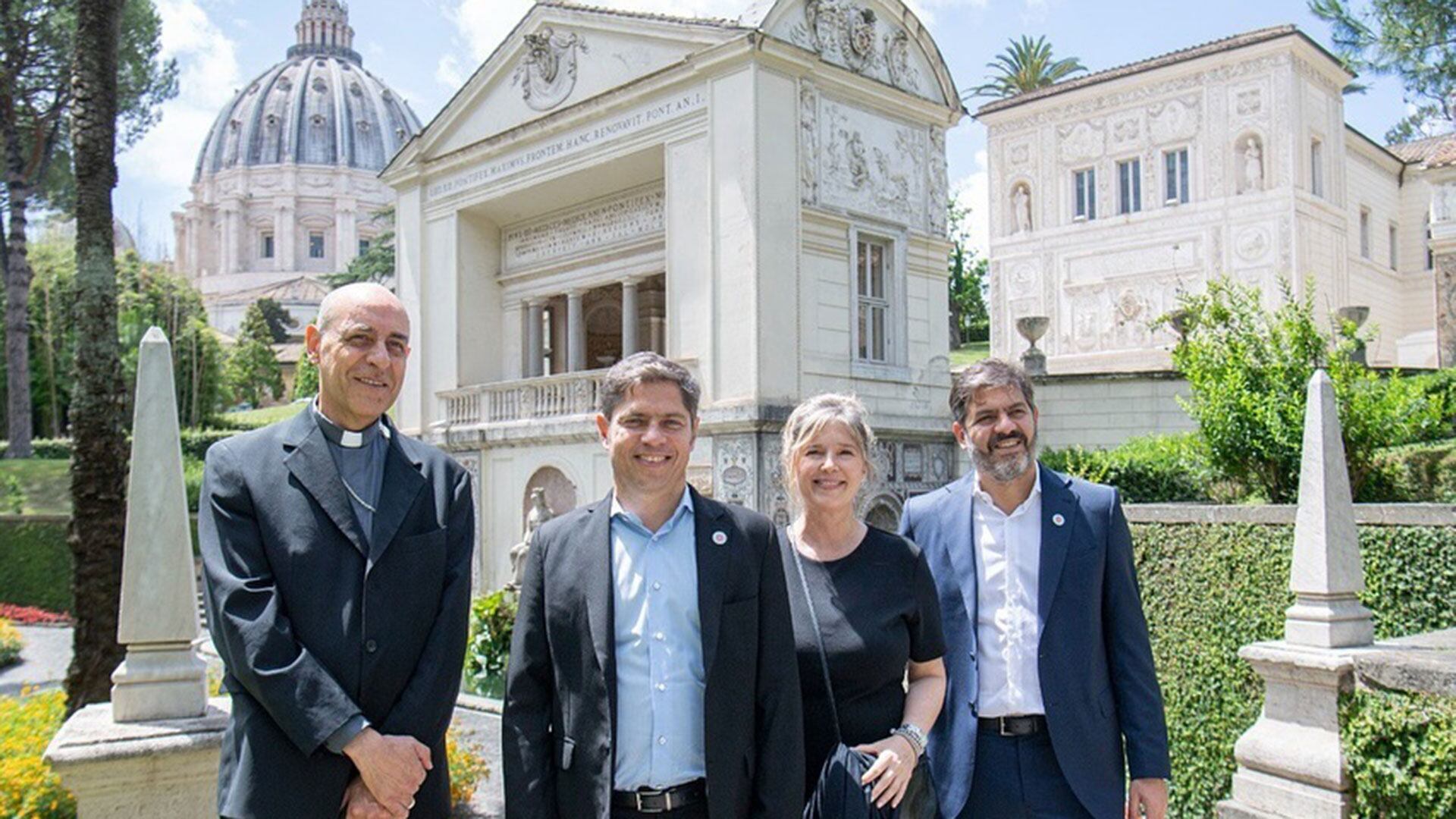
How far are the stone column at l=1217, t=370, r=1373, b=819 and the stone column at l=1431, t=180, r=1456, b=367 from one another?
1799cm

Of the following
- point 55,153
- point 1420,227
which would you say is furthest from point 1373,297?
point 55,153

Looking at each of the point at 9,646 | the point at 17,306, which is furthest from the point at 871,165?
the point at 17,306

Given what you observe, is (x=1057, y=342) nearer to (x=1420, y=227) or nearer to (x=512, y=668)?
(x=1420, y=227)

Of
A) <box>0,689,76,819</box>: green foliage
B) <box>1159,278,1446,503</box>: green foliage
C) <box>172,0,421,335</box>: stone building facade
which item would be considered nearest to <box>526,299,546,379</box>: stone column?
<box>1159,278,1446,503</box>: green foliage

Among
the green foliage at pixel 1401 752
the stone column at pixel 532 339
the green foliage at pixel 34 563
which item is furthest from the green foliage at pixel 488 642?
the green foliage at pixel 34 563

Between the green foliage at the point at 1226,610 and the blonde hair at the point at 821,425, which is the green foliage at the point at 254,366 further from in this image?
→ the blonde hair at the point at 821,425

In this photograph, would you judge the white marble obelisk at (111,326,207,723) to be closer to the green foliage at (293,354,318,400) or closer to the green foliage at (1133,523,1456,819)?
the green foliage at (1133,523,1456,819)

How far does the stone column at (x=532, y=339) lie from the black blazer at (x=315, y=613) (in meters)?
16.7

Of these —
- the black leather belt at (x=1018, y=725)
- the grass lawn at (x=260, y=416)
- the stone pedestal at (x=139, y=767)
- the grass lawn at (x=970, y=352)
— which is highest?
Answer: the grass lawn at (x=970, y=352)

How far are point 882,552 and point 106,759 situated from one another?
125 inches

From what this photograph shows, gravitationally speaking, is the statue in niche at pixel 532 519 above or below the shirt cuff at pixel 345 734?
below

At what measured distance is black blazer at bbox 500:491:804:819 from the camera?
2783 millimetres

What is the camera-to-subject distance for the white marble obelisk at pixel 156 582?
452 centimetres

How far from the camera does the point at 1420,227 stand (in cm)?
3412
